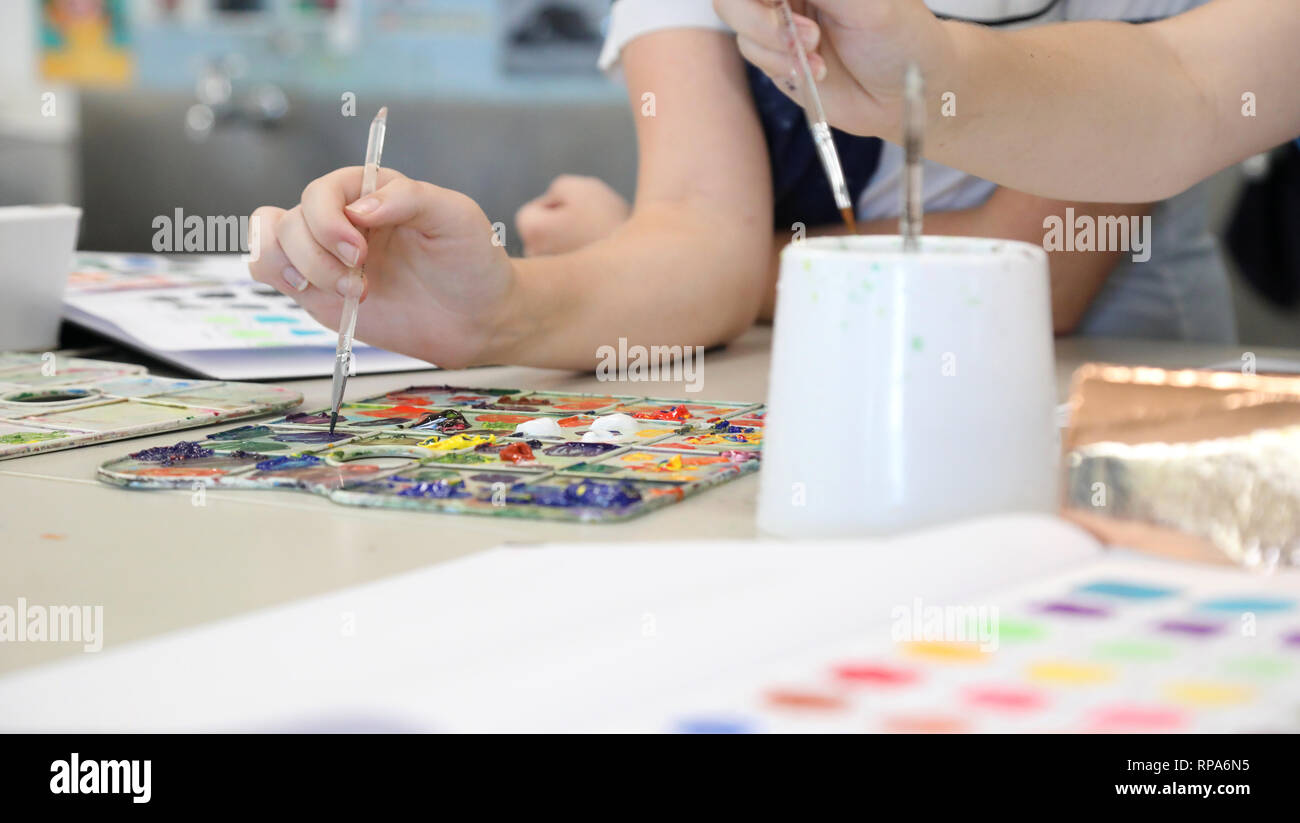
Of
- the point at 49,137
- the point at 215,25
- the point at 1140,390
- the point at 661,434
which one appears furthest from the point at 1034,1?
the point at 49,137

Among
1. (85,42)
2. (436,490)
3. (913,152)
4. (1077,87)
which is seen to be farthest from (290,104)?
(913,152)

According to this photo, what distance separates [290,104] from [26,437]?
1906mm

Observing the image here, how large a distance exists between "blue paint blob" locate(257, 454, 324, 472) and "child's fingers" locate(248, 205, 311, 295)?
14cm

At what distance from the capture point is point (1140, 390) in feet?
1.35

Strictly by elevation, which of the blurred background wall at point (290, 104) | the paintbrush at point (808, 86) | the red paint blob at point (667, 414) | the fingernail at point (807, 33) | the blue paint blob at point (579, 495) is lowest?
the blue paint blob at point (579, 495)

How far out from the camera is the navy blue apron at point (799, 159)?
1080 mm

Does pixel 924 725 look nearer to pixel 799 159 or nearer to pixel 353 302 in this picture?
pixel 353 302

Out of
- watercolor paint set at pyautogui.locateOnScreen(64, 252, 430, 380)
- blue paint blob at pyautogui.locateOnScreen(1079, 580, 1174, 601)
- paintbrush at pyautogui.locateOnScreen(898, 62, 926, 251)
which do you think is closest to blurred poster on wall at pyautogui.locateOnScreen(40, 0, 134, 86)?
watercolor paint set at pyautogui.locateOnScreen(64, 252, 430, 380)

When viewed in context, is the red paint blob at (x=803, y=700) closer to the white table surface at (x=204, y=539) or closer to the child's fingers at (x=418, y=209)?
the white table surface at (x=204, y=539)

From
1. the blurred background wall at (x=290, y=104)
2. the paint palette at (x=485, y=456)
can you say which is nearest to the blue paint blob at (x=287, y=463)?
the paint palette at (x=485, y=456)

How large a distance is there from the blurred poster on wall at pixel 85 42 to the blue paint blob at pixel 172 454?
2765mm

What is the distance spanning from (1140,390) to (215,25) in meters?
2.92

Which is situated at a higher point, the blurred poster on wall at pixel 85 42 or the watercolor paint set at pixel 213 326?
the blurred poster on wall at pixel 85 42
